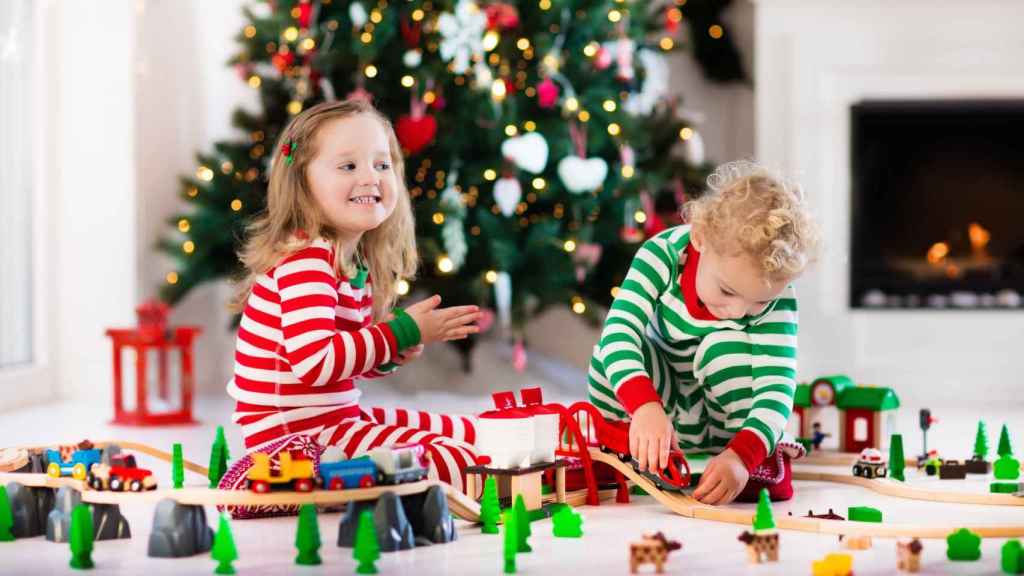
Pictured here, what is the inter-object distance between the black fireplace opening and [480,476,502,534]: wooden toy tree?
7.77ft

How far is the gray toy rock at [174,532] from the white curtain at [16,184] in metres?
2.21

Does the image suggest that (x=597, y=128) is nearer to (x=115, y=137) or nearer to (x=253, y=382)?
(x=115, y=137)

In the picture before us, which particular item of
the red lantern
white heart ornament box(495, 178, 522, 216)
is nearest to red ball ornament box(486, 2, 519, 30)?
white heart ornament box(495, 178, 522, 216)

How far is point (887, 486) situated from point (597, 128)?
1.67 metres

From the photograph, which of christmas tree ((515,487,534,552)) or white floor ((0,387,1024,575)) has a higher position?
christmas tree ((515,487,534,552))

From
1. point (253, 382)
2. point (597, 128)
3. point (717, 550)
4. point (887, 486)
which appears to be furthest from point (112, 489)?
point (597, 128)

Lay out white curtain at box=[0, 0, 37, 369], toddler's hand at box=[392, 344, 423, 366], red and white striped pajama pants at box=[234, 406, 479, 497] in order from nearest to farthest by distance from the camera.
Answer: red and white striped pajama pants at box=[234, 406, 479, 497] → toddler's hand at box=[392, 344, 423, 366] → white curtain at box=[0, 0, 37, 369]

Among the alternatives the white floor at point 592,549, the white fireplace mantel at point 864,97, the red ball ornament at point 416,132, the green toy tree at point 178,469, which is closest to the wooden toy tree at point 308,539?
the white floor at point 592,549

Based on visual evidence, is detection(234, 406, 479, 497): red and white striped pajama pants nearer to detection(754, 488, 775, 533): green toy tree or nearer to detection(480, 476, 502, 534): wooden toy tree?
detection(480, 476, 502, 534): wooden toy tree

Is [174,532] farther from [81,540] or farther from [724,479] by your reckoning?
[724,479]

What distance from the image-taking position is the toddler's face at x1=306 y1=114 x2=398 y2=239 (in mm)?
1970

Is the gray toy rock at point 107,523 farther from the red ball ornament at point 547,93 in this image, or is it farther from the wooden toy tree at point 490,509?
the red ball ornament at point 547,93

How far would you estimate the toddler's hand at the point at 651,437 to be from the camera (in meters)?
1.77

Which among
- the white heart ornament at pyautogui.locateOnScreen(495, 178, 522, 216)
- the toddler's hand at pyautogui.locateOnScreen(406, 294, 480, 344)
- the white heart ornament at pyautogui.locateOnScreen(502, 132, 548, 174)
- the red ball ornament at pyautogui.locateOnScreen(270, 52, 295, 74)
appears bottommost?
the toddler's hand at pyautogui.locateOnScreen(406, 294, 480, 344)
